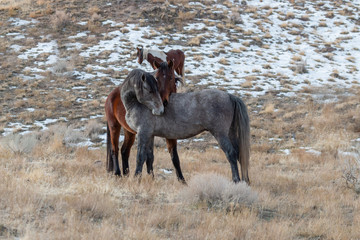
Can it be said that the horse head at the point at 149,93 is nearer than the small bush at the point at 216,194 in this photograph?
No

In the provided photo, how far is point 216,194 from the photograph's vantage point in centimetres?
505

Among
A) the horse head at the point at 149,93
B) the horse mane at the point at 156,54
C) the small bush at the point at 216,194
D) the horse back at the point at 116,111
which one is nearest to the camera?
the small bush at the point at 216,194

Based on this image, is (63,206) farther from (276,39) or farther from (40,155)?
(276,39)

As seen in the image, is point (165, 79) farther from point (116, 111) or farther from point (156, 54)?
point (156, 54)

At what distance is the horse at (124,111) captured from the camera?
6.11 meters

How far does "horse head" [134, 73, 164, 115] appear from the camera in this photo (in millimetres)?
5844

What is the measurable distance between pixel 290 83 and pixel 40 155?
13.7m

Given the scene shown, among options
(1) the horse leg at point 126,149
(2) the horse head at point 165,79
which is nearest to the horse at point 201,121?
(2) the horse head at point 165,79

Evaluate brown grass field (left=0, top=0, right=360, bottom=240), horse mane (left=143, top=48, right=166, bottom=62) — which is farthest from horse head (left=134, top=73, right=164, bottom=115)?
horse mane (left=143, top=48, right=166, bottom=62)

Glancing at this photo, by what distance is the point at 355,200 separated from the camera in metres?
5.60

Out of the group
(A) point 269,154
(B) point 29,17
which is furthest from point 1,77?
(A) point 269,154

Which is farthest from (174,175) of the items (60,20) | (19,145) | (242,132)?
(60,20)

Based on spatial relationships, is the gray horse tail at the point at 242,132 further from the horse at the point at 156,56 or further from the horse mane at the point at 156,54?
the horse mane at the point at 156,54

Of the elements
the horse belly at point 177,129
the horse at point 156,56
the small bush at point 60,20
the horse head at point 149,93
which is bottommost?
the small bush at point 60,20
